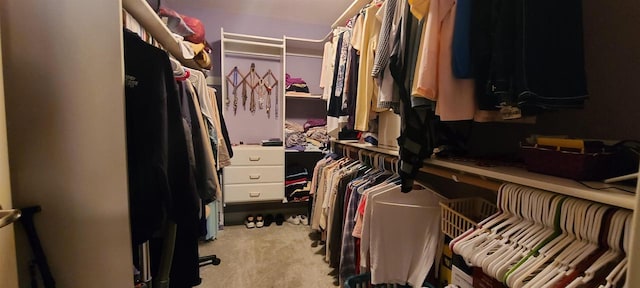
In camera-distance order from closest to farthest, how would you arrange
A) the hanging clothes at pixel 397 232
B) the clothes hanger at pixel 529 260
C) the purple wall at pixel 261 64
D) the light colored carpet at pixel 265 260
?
the clothes hanger at pixel 529 260, the hanging clothes at pixel 397 232, the light colored carpet at pixel 265 260, the purple wall at pixel 261 64

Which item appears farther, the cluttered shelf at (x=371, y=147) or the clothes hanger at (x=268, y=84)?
the clothes hanger at (x=268, y=84)

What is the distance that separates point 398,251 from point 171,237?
105cm

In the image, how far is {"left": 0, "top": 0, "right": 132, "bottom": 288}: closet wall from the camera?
0.71 m

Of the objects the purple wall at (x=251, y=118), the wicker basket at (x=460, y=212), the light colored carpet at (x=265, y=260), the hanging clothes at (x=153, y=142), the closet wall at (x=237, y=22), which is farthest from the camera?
the purple wall at (x=251, y=118)

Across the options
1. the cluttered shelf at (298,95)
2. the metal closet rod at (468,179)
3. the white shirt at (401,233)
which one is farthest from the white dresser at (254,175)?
the metal closet rod at (468,179)

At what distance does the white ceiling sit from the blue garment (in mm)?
1937

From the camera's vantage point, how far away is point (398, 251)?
1291mm

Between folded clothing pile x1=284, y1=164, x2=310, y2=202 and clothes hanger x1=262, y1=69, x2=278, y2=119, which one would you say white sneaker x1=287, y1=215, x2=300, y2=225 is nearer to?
folded clothing pile x1=284, y1=164, x2=310, y2=202

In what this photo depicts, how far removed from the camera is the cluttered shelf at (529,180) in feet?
1.92

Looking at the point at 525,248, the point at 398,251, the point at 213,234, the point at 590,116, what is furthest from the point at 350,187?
the point at 213,234

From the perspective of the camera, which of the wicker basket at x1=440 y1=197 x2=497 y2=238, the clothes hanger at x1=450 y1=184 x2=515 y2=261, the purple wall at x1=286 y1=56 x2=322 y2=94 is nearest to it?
the clothes hanger at x1=450 y1=184 x2=515 y2=261

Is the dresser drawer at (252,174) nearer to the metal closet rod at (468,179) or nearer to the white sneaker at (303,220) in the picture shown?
the white sneaker at (303,220)

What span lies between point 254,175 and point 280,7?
5.60 feet

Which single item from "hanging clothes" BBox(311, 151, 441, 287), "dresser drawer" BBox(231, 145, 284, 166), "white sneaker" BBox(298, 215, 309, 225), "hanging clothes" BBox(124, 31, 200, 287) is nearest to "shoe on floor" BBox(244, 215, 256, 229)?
"white sneaker" BBox(298, 215, 309, 225)
